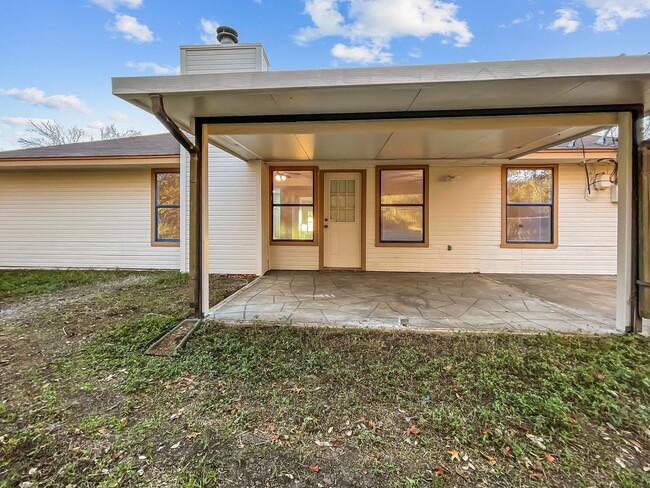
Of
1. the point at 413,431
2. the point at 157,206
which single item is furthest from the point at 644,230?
the point at 157,206

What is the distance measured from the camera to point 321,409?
1872 mm

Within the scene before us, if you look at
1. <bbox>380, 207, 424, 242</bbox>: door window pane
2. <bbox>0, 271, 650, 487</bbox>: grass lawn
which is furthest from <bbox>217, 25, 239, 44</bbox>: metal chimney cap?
<bbox>0, 271, 650, 487</bbox>: grass lawn

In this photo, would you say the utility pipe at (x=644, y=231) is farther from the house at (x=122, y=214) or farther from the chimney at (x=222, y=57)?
the chimney at (x=222, y=57)

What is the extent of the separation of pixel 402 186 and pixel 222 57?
4.58 meters

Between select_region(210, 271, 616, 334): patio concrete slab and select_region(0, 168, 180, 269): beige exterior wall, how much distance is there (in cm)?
350

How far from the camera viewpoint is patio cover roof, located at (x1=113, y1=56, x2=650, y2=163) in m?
2.32

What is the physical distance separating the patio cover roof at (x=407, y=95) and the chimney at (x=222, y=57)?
3.03m

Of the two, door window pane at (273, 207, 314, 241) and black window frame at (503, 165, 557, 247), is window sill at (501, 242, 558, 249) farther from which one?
door window pane at (273, 207, 314, 241)

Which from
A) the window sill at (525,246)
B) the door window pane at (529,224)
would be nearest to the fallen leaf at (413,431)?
the window sill at (525,246)

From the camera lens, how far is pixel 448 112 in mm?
3088

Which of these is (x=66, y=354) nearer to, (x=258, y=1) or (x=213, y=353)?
(x=213, y=353)

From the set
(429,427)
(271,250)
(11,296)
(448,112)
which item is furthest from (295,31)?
(429,427)

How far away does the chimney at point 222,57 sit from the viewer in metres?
5.75

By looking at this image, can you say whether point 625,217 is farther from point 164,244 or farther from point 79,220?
point 79,220
